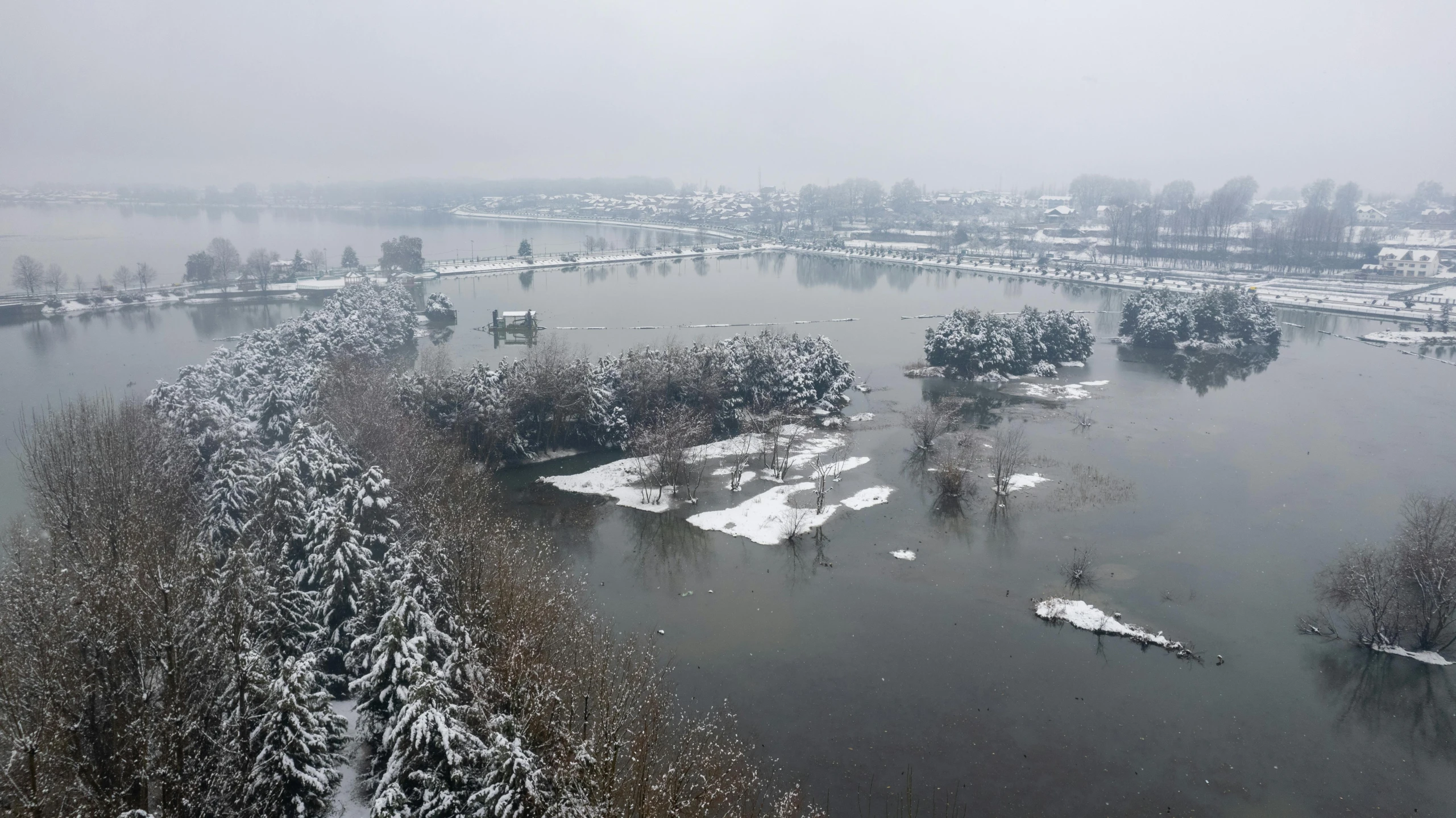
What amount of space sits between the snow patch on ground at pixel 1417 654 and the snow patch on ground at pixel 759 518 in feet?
32.2

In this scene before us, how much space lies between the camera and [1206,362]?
34250mm

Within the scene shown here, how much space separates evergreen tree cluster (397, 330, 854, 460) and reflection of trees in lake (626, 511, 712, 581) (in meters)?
4.73

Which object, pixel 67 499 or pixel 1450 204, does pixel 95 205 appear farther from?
pixel 1450 204

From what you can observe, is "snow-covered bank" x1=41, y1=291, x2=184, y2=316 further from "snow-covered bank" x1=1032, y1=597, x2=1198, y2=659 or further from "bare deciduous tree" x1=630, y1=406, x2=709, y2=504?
"snow-covered bank" x1=1032, y1=597, x2=1198, y2=659

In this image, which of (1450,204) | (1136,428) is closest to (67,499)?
(1136,428)

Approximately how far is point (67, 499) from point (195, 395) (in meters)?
8.08

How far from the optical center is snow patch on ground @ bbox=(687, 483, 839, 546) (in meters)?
17.1

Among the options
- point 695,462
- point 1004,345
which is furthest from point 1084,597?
point 1004,345

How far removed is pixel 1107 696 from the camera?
11.9 m

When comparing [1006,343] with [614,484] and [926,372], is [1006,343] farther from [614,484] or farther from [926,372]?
[614,484]

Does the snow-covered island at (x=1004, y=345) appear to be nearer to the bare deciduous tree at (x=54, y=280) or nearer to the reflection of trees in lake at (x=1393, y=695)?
the reflection of trees in lake at (x=1393, y=695)

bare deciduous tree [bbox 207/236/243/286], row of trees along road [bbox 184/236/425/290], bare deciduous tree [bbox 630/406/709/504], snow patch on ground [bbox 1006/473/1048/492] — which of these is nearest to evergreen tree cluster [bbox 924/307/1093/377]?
snow patch on ground [bbox 1006/473/1048/492]

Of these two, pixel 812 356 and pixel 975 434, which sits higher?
pixel 812 356

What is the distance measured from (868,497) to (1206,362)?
23501 millimetres
